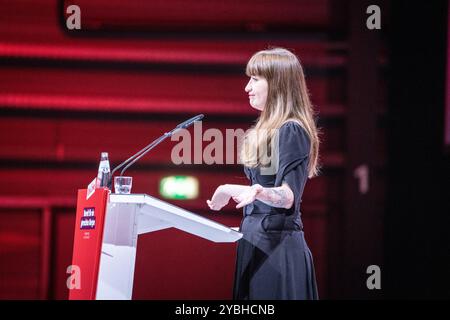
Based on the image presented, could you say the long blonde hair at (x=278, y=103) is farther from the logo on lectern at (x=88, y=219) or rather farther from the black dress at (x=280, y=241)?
the logo on lectern at (x=88, y=219)

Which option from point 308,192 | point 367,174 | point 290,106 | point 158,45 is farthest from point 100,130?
point 290,106

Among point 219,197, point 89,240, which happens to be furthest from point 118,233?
point 219,197

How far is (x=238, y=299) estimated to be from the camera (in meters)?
2.30

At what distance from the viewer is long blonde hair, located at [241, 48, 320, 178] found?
228 cm

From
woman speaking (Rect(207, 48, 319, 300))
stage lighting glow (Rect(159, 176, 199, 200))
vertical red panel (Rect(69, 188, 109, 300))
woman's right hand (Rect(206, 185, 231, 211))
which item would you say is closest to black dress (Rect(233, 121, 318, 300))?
woman speaking (Rect(207, 48, 319, 300))

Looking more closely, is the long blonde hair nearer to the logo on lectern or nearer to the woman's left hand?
the woman's left hand

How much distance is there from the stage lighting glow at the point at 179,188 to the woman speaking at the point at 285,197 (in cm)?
150

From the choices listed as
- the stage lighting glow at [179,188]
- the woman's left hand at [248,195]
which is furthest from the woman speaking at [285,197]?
the stage lighting glow at [179,188]

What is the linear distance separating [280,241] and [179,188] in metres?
1.68

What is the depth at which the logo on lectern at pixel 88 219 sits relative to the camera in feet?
7.29

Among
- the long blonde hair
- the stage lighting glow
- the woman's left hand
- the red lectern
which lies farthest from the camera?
the stage lighting glow

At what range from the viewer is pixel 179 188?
386 cm

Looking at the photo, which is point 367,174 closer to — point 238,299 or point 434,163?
point 434,163

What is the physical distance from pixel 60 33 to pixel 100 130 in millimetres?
588
